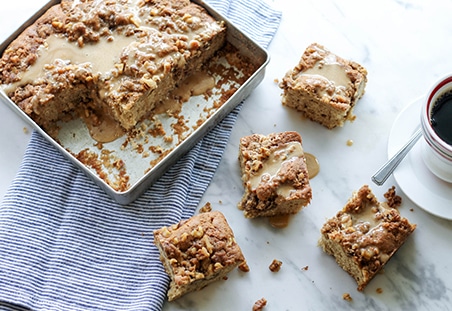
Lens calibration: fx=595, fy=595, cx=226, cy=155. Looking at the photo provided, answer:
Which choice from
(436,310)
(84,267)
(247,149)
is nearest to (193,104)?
(247,149)

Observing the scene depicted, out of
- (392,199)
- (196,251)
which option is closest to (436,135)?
(392,199)

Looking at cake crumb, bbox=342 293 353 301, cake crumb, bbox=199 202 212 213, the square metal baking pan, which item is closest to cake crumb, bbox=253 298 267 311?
cake crumb, bbox=342 293 353 301

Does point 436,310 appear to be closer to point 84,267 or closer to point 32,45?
point 84,267

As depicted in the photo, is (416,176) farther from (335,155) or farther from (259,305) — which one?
(259,305)

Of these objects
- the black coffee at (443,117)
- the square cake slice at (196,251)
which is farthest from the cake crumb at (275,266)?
the black coffee at (443,117)

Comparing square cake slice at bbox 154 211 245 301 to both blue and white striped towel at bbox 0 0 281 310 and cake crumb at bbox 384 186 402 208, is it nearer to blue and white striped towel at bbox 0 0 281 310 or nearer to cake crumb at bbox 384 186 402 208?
blue and white striped towel at bbox 0 0 281 310

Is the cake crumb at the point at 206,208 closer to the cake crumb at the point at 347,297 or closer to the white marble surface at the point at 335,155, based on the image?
the white marble surface at the point at 335,155
